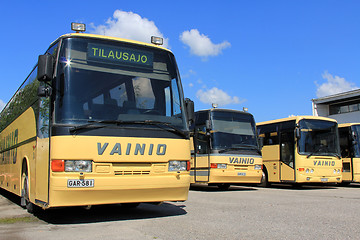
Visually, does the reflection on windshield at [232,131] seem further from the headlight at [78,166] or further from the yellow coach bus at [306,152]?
the headlight at [78,166]

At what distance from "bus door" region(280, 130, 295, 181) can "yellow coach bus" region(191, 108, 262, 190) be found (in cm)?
204

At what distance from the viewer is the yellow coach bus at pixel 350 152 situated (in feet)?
62.8

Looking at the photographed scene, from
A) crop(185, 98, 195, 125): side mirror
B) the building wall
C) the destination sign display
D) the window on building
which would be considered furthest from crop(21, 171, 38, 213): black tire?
the window on building

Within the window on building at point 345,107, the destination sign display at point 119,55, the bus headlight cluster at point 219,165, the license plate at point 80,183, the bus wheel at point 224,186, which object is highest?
the window on building at point 345,107

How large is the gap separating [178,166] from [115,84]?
189 centimetres

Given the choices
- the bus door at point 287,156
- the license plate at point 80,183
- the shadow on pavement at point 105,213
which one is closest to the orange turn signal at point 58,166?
the license plate at point 80,183

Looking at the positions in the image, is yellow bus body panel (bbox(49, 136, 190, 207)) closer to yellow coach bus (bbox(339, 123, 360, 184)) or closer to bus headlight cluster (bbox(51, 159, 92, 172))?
bus headlight cluster (bbox(51, 159, 92, 172))

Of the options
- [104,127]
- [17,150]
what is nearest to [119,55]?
[104,127]

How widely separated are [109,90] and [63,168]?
155cm

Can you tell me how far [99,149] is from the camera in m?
6.85

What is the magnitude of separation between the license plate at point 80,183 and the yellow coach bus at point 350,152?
1554cm

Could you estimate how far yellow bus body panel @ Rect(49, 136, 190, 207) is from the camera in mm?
6660

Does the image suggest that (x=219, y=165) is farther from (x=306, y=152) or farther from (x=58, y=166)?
(x=58, y=166)

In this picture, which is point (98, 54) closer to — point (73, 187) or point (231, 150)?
point (73, 187)
